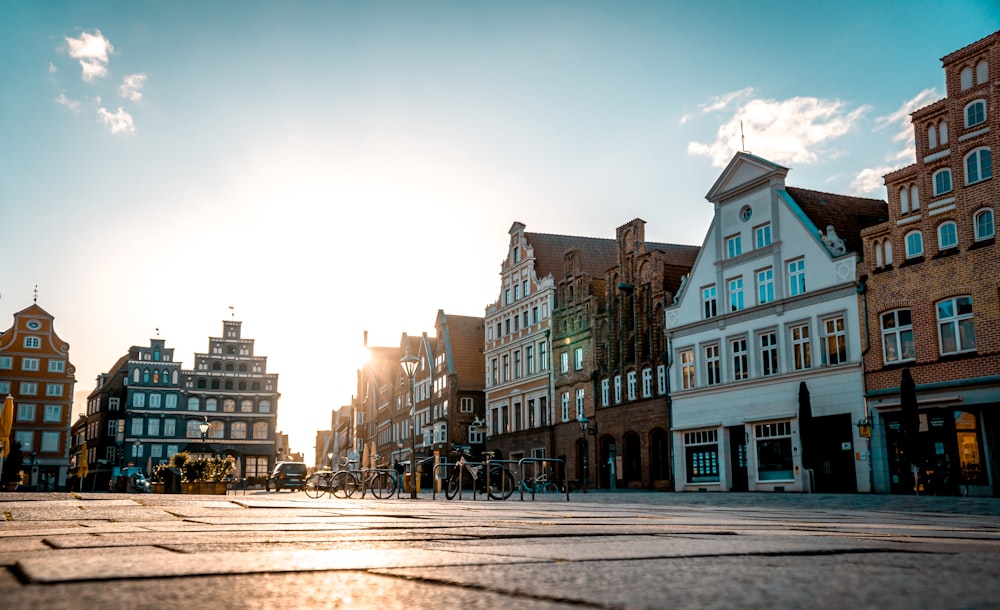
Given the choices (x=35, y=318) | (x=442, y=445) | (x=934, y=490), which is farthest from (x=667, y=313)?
(x=35, y=318)

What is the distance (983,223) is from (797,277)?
7230mm

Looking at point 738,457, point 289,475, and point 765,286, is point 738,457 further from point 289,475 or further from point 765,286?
point 289,475

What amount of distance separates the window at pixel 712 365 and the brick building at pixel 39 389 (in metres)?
67.1

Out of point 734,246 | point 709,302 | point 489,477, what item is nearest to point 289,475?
point 709,302

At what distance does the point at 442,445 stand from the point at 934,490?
4153 cm

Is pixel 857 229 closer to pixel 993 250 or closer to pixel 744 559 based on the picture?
pixel 993 250

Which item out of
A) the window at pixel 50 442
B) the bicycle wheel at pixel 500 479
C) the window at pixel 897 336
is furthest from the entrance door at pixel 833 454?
the window at pixel 50 442

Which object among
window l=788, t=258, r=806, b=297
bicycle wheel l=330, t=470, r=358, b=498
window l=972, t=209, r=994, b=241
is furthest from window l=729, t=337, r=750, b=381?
bicycle wheel l=330, t=470, r=358, b=498

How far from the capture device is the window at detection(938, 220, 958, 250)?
27.1 metres

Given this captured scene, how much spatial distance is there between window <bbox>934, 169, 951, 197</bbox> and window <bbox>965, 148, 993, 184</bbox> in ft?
2.14

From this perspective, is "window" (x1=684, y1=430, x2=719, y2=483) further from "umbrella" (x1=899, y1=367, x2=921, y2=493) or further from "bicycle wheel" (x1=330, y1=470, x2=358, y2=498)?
"bicycle wheel" (x1=330, y1=470, x2=358, y2=498)

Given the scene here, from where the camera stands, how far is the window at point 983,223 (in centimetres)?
2616

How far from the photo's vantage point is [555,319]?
166 ft

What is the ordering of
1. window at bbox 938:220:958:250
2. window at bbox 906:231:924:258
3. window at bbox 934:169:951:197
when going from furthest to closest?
window at bbox 906:231:924:258 < window at bbox 934:169:951:197 < window at bbox 938:220:958:250
